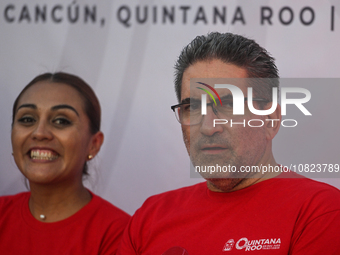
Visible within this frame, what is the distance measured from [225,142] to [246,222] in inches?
12.5

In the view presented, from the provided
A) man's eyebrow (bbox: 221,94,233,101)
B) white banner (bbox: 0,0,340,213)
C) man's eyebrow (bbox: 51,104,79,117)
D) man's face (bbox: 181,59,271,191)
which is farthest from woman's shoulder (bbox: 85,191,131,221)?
man's eyebrow (bbox: 221,94,233,101)

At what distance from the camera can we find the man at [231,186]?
4.42 ft

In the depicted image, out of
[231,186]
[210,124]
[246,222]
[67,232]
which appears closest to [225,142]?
[210,124]

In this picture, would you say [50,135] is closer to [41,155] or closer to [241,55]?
[41,155]

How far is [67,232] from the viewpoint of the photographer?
1.86 m

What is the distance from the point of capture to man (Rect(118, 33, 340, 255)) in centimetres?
135

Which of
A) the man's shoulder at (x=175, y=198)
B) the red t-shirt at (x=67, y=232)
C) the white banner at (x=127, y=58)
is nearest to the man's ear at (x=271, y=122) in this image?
the man's shoulder at (x=175, y=198)

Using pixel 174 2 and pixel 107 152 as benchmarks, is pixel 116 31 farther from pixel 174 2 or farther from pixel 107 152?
pixel 107 152

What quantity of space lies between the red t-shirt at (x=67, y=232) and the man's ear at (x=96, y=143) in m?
0.26

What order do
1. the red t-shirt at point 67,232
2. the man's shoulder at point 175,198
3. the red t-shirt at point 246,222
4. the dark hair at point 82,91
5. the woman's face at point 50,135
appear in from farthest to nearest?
the dark hair at point 82,91 → the woman's face at point 50,135 → the red t-shirt at point 67,232 → the man's shoulder at point 175,198 → the red t-shirt at point 246,222

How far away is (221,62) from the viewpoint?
1516mm

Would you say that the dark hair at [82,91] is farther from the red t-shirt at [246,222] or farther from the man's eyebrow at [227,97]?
the man's eyebrow at [227,97]

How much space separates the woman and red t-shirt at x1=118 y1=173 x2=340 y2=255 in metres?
0.28

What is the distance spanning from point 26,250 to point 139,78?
1.13 meters
